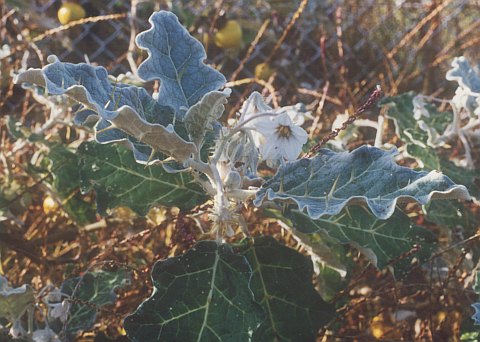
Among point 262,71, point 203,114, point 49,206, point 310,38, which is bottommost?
point 310,38

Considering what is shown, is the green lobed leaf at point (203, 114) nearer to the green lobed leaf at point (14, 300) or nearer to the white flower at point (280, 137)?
the white flower at point (280, 137)

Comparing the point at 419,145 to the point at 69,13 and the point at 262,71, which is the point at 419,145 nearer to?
the point at 262,71

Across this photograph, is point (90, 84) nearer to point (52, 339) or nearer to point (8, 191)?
point (52, 339)

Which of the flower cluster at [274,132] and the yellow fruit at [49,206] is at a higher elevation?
the flower cluster at [274,132]

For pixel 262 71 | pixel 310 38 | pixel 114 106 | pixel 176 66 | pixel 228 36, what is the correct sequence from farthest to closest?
pixel 310 38
pixel 228 36
pixel 262 71
pixel 176 66
pixel 114 106

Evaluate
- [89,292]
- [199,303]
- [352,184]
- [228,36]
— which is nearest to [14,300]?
[89,292]

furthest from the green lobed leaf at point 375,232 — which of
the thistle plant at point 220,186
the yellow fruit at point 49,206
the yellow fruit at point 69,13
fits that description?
the yellow fruit at point 69,13
